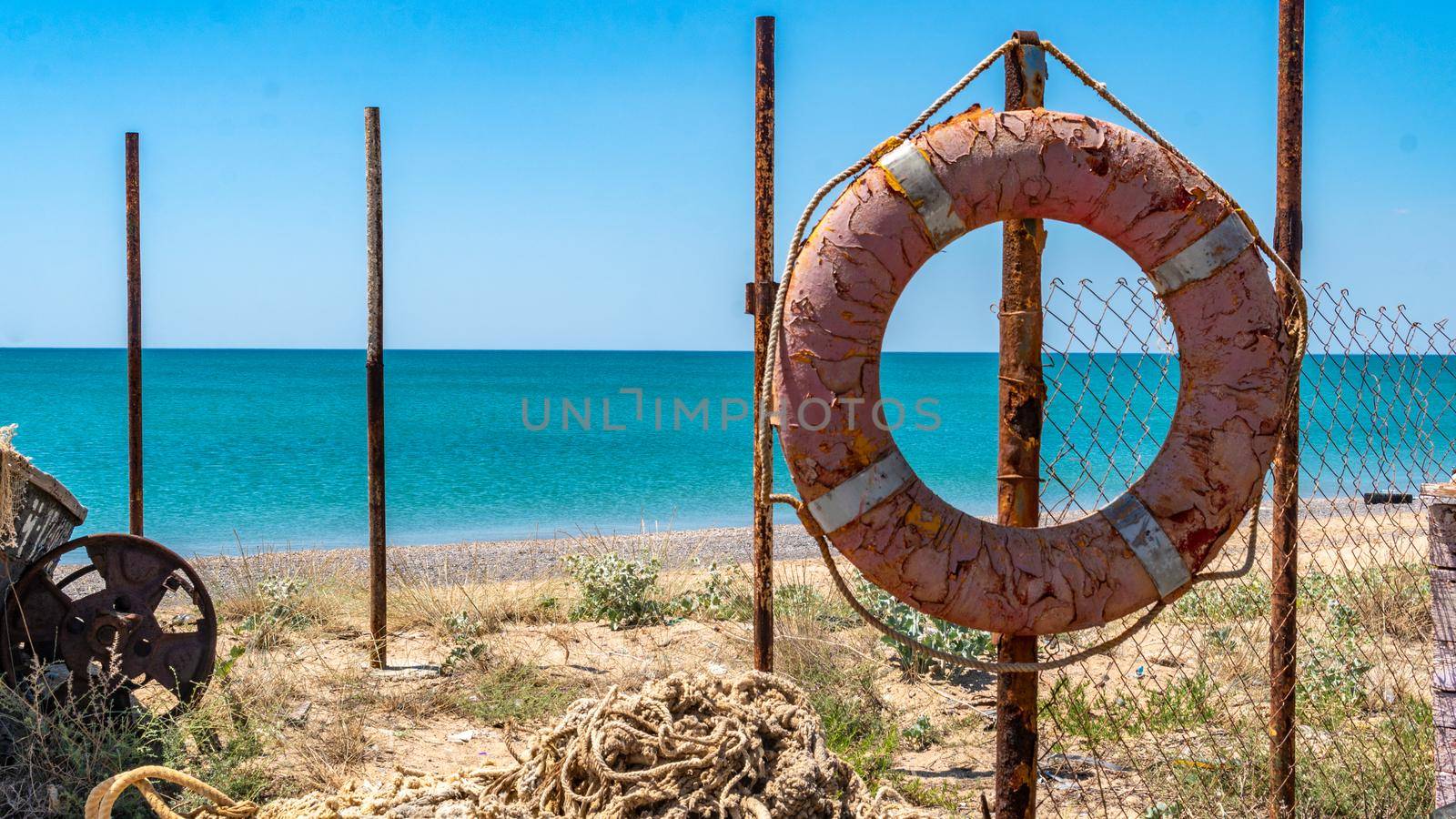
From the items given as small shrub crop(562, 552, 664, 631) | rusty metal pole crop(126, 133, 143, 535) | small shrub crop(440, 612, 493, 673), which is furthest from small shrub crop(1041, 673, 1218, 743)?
rusty metal pole crop(126, 133, 143, 535)

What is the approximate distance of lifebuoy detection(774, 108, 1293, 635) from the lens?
2.26 meters

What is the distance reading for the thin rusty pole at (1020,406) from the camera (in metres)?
2.43

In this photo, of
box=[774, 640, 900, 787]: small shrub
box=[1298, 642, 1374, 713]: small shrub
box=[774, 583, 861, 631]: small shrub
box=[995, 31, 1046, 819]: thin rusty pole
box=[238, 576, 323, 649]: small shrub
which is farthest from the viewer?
box=[774, 583, 861, 631]: small shrub

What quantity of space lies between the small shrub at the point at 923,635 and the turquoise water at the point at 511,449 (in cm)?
97

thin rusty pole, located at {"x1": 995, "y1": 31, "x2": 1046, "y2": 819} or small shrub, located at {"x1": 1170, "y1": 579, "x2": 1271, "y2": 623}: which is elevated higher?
thin rusty pole, located at {"x1": 995, "y1": 31, "x2": 1046, "y2": 819}

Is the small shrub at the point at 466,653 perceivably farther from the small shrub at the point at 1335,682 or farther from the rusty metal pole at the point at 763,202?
the small shrub at the point at 1335,682

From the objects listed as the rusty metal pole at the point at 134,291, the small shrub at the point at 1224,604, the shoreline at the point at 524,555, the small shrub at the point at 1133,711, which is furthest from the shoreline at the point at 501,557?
the small shrub at the point at 1224,604

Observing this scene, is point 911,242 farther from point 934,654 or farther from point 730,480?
point 730,480

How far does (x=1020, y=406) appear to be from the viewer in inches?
97.0

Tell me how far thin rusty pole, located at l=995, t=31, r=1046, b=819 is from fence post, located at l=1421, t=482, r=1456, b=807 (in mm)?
1099

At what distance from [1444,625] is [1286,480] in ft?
1.73

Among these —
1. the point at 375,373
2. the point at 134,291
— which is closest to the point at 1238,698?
the point at 375,373

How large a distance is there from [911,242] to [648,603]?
3.95m

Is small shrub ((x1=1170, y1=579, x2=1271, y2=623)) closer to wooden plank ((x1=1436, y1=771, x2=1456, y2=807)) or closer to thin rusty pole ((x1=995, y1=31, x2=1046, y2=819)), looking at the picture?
wooden plank ((x1=1436, y1=771, x2=1456, y2=807))
